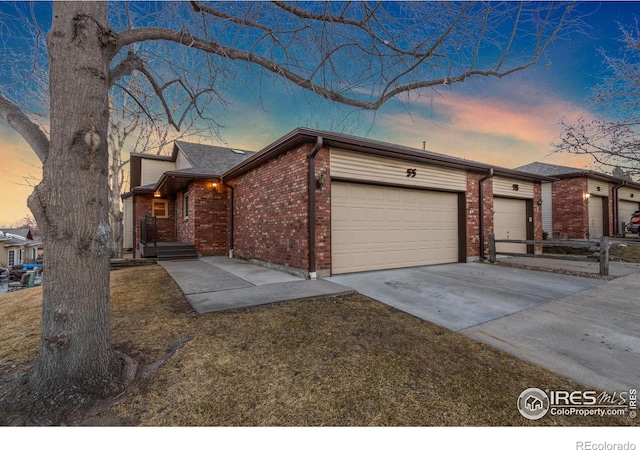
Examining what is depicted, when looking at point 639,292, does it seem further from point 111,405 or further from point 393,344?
point 111,405

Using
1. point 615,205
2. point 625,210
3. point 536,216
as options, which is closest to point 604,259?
point 536,216

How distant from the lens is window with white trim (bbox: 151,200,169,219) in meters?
13.7

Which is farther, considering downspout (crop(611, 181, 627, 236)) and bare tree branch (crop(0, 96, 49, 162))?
downspout (crop(611, 181, 627, 236))

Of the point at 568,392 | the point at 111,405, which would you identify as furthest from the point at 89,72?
the point at 568,392

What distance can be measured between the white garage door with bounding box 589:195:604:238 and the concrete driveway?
35.6ft

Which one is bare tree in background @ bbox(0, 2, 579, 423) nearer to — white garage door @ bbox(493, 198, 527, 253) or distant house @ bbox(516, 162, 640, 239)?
white garage door @ bbox(493, 198, 527, 253)

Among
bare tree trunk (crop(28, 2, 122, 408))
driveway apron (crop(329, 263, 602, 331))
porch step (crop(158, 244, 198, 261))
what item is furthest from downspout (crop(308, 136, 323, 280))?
porch step (crop(158, 244, 198, 261))

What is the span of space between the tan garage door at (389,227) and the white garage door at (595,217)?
37.9 ft

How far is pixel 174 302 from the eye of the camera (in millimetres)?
4410

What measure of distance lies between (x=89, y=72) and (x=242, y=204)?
736 cm


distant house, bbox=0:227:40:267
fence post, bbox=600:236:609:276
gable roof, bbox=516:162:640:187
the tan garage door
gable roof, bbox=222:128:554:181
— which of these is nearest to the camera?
gable roof, bbox=222:128:554:181

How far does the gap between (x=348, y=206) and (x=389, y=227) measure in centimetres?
142

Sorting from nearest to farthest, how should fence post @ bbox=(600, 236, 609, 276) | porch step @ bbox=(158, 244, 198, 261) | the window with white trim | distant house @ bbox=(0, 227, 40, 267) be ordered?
fence post @ bbox=(600, 236, 609, 276), porch step @ bbox=(158, 244, 198, 261), the window with white trim, distant house @ bbox=(0, 227, 40, 267)

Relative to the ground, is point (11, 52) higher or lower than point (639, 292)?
higher
